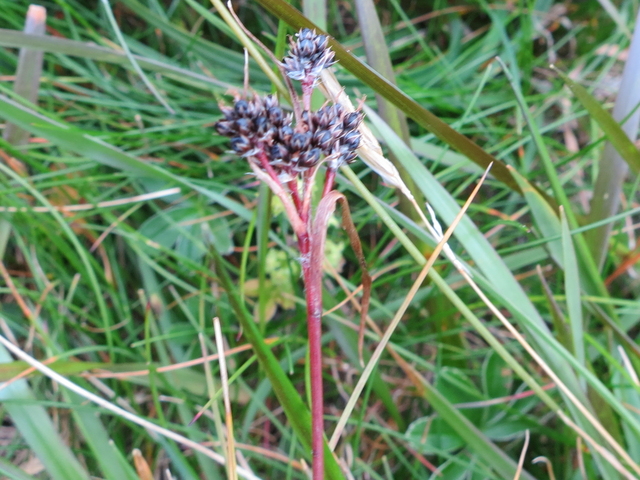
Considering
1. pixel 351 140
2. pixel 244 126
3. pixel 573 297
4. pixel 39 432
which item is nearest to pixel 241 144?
pixel 244 126

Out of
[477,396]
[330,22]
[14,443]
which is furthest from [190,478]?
[330,22]

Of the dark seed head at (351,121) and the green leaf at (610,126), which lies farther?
the green leaf at (610,126)

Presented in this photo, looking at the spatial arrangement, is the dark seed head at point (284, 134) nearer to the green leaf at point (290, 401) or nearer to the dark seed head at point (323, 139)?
the dark seed head at point (323, 139)

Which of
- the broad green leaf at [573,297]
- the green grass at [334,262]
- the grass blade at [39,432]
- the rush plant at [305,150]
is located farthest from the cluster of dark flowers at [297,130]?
the grass blade at [39,432]

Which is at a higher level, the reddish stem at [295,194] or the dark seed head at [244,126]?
the dark seed head at [244,126]

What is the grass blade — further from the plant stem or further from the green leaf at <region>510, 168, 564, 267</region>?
the green leaf at <region>510, 168, 564, 267</region>

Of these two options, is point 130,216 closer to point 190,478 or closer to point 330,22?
point 190,478
